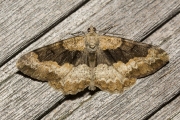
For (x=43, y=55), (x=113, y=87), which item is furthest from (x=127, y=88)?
(x=43, y=55)

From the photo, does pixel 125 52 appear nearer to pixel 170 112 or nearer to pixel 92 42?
pixel 92 42

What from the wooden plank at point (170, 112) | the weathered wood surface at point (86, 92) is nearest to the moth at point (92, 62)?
the weathered wood surface at point (86, 92)

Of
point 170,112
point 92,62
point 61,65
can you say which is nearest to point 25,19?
point 61,65

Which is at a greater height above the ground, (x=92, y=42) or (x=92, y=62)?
(x=92, y=42)

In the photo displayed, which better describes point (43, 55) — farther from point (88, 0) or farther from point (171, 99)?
point (171, 99)

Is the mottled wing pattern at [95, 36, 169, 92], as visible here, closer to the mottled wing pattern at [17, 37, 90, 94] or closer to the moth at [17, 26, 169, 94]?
the moth at [17, 26, 169, 94]

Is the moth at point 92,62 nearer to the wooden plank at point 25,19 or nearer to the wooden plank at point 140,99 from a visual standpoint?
the wooden plank at point 140,99

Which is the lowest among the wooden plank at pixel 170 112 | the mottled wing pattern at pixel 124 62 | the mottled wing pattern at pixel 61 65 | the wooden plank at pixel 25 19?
the wooden plank at pixel 170 112
